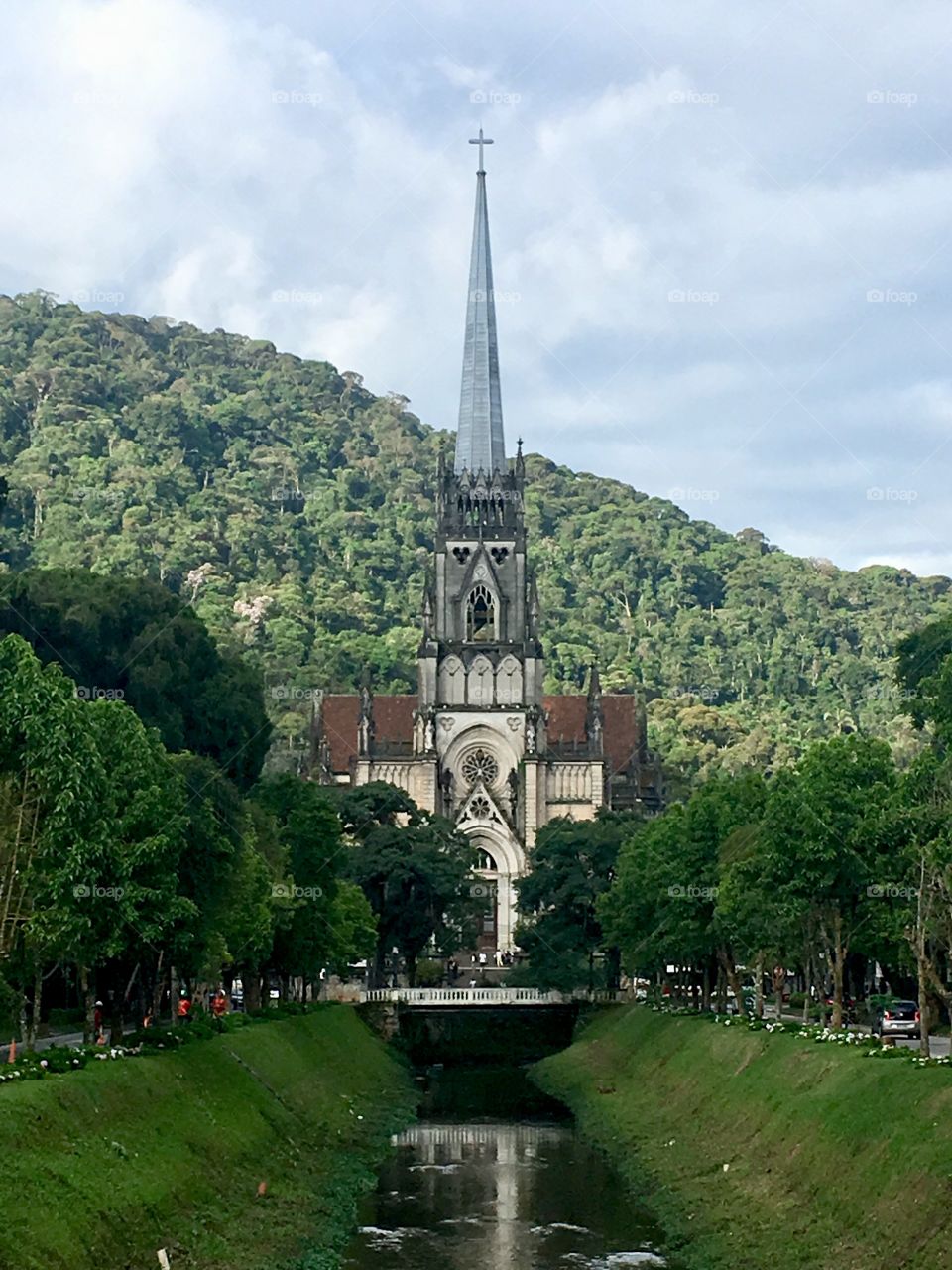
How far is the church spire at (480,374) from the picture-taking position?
15625 centimetres

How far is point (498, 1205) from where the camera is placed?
174ft

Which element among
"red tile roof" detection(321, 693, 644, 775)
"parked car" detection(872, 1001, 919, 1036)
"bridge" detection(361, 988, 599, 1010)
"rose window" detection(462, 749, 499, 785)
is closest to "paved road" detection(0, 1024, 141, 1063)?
"parked car" detection(872, 1001, 919, 1036)

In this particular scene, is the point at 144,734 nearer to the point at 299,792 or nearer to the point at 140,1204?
the point at 140,1204

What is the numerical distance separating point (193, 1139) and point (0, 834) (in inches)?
344

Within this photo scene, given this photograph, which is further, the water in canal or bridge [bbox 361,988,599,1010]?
bridge [bbox 361,988,599,1010]

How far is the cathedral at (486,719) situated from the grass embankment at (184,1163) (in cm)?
7773

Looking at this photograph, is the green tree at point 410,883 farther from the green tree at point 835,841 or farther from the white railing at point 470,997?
the green tree at point 835,841

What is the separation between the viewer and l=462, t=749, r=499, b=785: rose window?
14912 cm

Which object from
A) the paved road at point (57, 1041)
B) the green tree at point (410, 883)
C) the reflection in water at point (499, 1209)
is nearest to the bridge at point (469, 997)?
the green tree at point (410, 883)

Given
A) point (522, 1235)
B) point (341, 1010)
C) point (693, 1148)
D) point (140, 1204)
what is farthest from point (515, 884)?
point (140, 1204)

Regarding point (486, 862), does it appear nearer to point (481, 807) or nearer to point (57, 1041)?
point (481, 807)

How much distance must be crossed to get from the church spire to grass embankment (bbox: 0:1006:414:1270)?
93013mm

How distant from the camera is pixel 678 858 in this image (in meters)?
82.9

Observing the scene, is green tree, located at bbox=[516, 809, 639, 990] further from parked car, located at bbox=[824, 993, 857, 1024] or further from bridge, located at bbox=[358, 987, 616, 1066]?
parked car, located at bbox=[824, 993, 857, 1024]
